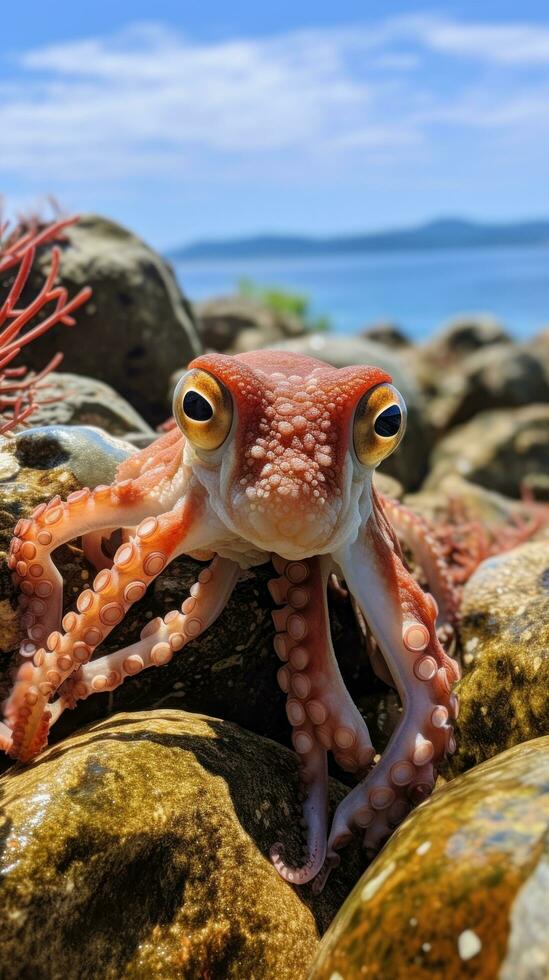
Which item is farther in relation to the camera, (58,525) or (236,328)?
(236,328)

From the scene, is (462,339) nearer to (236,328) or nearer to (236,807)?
(236,328)

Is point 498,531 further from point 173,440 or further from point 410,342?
point 410,342

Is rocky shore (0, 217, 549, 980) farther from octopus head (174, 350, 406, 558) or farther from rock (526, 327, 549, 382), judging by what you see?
rock (526, 327, 549, 382)

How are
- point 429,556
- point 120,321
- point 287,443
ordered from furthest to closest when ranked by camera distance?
1. point 120,321
2. point 429,556
3. point 287,443

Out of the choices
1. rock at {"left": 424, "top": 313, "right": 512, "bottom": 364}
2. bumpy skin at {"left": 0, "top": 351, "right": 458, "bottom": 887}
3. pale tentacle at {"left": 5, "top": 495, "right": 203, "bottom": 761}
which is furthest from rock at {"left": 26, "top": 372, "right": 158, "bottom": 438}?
rock at {"left": 424, "top": 313, "right": 512, "bottom": 364}

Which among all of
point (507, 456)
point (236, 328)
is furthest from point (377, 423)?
point (236, 328)

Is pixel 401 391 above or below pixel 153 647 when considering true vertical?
below

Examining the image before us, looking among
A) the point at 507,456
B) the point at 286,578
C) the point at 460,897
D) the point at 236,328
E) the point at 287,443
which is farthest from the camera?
the point at 236,328

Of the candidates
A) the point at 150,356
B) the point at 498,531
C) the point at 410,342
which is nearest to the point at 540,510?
the point at 498,531

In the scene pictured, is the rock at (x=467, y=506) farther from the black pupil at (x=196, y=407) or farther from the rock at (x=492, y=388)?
the rock at (x=492, y=388)
